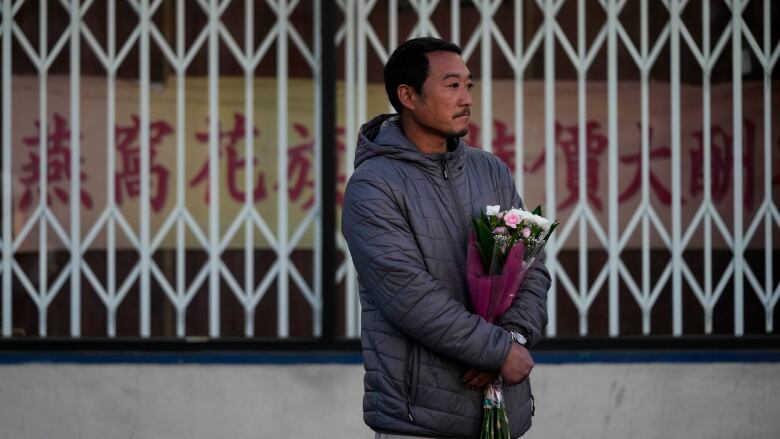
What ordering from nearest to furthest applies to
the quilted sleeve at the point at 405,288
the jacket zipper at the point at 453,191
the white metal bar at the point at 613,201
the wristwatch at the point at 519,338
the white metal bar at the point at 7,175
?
1. the quilted sleeve at the point at 405,288
2. the wristwatch at the point at 519,338
3. the jacket zipper at the point at 453,191
4. the white metal bar at the point at 7,175
5. the white metal bar at the point at 613,201

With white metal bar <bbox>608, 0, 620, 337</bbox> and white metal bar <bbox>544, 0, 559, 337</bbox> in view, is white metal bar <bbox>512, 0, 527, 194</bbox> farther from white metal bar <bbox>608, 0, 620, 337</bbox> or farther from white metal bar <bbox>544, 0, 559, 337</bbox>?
white metal bar <bbox>608, 0, 620, 337</bbox>

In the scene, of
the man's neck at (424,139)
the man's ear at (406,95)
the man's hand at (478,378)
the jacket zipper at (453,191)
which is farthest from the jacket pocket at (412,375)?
the man's ear at (406,95)

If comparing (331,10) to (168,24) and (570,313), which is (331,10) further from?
(570,313)

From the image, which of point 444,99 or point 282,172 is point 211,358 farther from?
point 444,99

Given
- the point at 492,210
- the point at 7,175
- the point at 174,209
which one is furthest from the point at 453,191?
the point at 7,175

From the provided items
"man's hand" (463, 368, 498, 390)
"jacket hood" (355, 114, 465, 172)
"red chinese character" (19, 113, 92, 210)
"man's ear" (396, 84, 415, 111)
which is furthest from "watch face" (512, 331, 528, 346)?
"red chinese character" (19, 113, 92, 210)

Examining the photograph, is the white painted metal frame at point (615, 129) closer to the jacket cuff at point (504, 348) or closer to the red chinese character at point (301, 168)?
the red chinese character at point (301, 168)

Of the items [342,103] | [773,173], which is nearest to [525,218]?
[342,103]

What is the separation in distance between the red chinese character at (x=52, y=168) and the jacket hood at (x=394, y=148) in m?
2.96

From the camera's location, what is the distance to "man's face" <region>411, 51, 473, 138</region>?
399 cm

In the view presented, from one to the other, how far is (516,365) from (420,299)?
344mm

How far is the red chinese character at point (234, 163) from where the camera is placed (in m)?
6.65

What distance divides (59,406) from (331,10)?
2443mm

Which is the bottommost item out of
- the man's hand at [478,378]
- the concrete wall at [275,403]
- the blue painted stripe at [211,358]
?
the concrete wall at [275,403]
